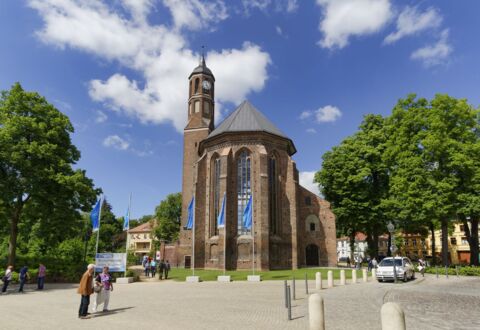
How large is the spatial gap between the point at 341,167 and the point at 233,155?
1241 centimetres

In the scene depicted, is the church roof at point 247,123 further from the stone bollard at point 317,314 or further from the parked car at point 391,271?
the stone bollard at point 317,314

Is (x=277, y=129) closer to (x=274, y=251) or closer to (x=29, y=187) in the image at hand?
(x=274, y=251)

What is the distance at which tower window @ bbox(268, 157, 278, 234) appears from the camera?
3738cm

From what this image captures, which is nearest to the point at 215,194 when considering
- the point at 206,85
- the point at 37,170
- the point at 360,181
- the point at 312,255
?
the point at 312,255

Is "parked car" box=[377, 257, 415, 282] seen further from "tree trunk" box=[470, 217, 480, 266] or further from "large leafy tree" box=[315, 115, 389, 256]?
"large leafy tree" box=[315, 115, 389, 256]

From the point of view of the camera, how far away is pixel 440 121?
97.9ft

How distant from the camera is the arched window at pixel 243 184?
120 feet

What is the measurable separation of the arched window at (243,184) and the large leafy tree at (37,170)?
1629 centimetres

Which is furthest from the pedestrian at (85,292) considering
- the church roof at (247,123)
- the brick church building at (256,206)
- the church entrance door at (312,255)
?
the church entrance door at (312,255)

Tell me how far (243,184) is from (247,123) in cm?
780

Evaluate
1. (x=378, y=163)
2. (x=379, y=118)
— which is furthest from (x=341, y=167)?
(x=379, y=118)

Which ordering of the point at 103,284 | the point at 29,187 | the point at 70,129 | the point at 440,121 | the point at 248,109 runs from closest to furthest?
the point at 103,284 < the point at 29,187 < the point at 70,129 < the point at 440,121 < the point at 248,109

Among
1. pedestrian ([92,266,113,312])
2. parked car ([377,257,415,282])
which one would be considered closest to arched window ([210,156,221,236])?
parked car ([377,257,415,282])

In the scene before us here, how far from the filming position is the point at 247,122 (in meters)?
40.8
